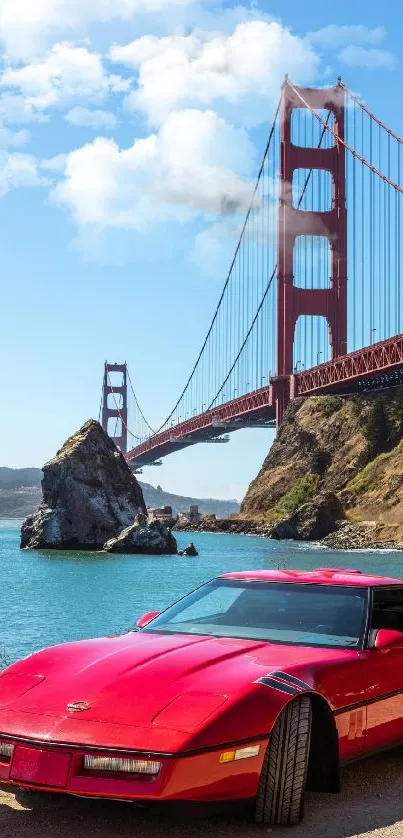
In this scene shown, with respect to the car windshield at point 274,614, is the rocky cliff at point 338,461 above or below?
above

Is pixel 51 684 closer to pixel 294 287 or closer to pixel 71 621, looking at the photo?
pixel 71 621

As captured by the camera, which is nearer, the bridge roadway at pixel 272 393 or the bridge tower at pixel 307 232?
the bridge roadway at pixel 272 393

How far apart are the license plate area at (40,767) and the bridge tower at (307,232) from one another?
83.0 meters

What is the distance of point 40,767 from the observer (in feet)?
14.7

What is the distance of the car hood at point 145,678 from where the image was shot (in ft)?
15.3

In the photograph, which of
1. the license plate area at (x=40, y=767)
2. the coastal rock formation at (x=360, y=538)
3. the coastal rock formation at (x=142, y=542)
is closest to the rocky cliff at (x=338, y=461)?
the coastal rock formation at (x=360, y=538)

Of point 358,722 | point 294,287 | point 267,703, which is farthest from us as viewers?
point 294,287

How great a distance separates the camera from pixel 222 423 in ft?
306

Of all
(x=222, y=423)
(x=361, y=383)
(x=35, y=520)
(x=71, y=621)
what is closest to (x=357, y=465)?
(x=361, y=383)

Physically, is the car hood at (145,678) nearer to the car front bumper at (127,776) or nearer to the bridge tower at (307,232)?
the car front bumper at (127,776)

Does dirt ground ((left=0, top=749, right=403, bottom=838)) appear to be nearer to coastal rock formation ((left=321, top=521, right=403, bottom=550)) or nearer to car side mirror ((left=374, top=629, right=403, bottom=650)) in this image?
car side mirror ((left=374, top=629, right=403, bottom=650))

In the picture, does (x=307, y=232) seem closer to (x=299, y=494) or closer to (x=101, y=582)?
(x=299, y=494)

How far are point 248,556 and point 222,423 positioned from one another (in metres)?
41.3

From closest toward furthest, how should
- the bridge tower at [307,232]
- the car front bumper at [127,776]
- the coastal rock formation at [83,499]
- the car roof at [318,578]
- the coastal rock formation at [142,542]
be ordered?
the car front bumper at [127,776], the car roof at [318,578], the coastal rock formation at [142,542], the coastal rock formation at [83,499], the bridge tower at [307,232]
